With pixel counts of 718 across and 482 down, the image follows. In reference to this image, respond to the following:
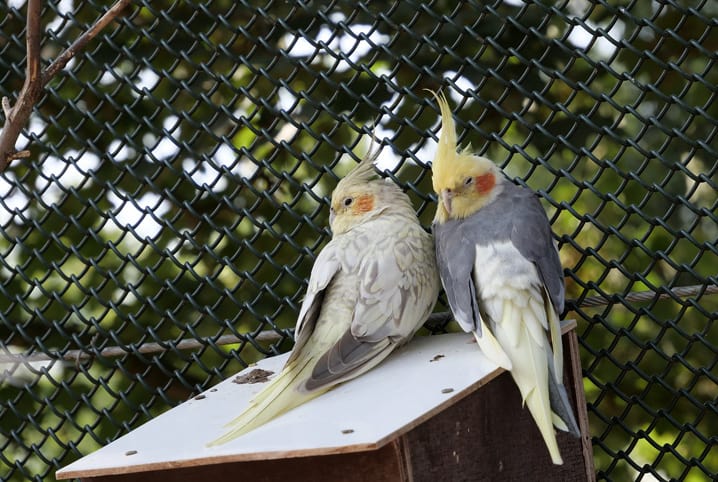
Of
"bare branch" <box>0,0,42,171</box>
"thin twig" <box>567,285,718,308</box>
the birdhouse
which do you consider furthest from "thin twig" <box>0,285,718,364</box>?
"bare branch" <box>0,0,42,171</box>

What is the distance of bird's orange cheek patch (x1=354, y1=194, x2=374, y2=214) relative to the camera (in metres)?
1.90

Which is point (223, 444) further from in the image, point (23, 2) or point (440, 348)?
point (23, 2)

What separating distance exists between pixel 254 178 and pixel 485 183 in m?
0.95

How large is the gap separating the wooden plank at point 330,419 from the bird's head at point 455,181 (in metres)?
0.23

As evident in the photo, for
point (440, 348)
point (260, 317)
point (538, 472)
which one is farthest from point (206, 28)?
point (538, 472)

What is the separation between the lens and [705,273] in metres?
2.74

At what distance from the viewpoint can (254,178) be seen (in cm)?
264

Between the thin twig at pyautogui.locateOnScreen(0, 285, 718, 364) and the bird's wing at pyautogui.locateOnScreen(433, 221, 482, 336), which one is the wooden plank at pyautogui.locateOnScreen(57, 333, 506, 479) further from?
the thin twig at pyautogui.locateOnScreen(0, 285, 718, 364)

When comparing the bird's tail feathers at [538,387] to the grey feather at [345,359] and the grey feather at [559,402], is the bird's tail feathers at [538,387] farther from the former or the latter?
the grey feather at [345,359]

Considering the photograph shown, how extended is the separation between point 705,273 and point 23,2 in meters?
2.17

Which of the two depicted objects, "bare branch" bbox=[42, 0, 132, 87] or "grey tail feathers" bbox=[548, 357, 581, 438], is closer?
"bare branch" bbox=[42, 0, 132, 87]

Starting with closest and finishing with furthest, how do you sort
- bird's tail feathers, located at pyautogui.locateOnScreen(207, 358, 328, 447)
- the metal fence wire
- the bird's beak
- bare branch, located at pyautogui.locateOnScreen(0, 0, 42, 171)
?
bare branch, located at pyautogui.locateOnScreen(0, 0, 42, 171)
bird's tail feathers, located at pyautogui.locateOnScreen(207, 358, 328, 447)
the bird's beak
the metal fence wire

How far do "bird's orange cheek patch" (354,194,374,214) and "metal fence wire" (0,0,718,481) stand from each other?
1.42 ft

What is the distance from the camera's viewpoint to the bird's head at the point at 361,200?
1.90 m
